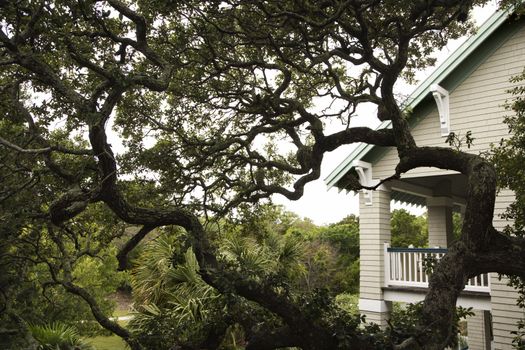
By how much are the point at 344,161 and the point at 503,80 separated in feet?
13.3

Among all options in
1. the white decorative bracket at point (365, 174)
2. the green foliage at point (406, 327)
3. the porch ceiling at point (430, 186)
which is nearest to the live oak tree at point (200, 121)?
the green foliage at point (406, 327)

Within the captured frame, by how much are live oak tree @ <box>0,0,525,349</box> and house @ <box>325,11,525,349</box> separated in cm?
193

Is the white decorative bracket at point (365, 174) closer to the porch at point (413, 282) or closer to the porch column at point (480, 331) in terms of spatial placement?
the porch at point (413, 282)

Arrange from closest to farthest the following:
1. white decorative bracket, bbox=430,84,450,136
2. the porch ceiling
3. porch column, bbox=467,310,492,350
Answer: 1. white decorative bracket, bbox=430,84,450,136
2. the porch ceiling
3. porch column, bbox=467,310,492,350

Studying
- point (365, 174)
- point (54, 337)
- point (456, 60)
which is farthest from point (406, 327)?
point (54, 337)

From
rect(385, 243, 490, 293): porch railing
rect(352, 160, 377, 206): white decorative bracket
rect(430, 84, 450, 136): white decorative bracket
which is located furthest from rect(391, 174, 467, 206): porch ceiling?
rect(430, 84, 450, 136): white decorative bracket

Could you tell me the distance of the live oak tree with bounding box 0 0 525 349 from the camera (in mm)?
4750

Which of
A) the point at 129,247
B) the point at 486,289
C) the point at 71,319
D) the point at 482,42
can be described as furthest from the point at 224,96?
the point at 71,319

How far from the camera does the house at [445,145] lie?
9.95 m

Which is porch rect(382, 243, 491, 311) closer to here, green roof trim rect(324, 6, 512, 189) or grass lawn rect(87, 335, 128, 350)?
green roof trim rect(324, 6, 512, 189)

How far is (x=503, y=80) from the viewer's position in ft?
33.6

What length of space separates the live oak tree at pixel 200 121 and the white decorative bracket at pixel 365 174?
2982 millimetres

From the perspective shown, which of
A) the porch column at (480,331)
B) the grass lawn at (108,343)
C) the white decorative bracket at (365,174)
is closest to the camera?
the white decorative bracket at (365,174)

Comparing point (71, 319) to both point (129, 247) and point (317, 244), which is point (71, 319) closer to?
point (129, 247)
